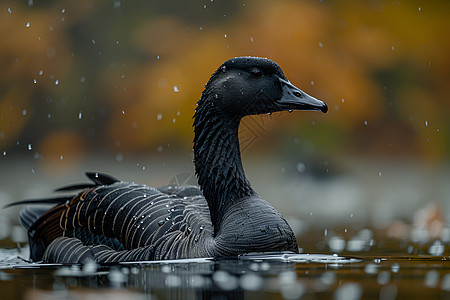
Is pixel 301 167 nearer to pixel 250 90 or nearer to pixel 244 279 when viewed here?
pixel 250 90

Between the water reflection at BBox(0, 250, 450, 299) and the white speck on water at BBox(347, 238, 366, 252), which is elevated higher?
the water reflection at BBox(0, 250, 450, 299)

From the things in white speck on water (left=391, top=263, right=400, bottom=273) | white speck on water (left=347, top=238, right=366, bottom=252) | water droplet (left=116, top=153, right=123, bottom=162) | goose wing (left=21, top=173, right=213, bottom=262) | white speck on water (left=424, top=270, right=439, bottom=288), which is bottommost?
white speck on water (left=347, top=238, right=366, bottom=252)

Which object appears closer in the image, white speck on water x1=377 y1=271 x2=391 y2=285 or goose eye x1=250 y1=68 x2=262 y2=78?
white speck on water x1=377 y1=271 x2=391 y2=285

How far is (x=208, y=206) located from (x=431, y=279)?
2.43m

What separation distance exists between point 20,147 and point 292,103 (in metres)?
16.5

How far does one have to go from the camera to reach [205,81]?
61.9 feet

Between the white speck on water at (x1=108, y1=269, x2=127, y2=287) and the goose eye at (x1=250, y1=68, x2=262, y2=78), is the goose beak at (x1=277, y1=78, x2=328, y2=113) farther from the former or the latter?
the white speck on water at (x1=108, y1=269, x2=127, y2=287)

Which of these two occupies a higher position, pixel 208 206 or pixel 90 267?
pixel 208 206

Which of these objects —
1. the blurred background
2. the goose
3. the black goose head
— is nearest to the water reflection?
the goose

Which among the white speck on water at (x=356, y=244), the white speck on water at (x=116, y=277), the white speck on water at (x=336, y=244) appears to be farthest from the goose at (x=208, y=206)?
the white speck on water at (x=356, y=244)

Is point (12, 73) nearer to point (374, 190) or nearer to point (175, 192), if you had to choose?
point (374, 190)

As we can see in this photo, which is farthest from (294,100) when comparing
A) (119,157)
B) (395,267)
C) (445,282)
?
(119,157)

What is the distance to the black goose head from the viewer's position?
277 inches

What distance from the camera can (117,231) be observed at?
698 centimetres
